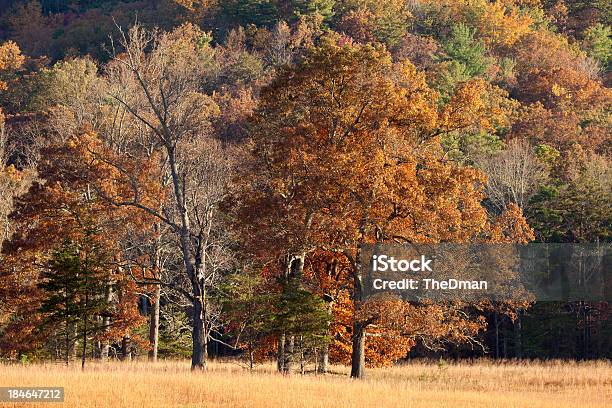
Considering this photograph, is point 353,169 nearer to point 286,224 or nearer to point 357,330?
point 286,224

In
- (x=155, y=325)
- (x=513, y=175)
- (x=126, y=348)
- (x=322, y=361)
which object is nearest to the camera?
(x=322, y=361)

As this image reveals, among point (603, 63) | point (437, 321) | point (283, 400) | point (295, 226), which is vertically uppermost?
point (603, 63)

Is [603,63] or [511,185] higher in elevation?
[603,63]

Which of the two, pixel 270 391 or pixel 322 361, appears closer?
pixel 270 391

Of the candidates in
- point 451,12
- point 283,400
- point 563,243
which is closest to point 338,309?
point 283,400

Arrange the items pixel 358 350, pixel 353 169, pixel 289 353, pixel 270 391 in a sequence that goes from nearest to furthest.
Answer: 1. pixel 270 391
2. pixel 353 169
3. pixel 289 353
4. pixel 358 350

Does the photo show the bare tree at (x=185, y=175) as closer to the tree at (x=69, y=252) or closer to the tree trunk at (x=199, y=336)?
the tree trunk at (x=199, y=336)

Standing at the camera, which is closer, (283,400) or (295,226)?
(283,400)

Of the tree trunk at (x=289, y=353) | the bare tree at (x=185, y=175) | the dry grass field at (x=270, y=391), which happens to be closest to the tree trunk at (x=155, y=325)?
the bare tree at (x=185, y=175)

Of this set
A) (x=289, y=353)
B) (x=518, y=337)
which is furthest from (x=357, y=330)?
(x=518, y=337)

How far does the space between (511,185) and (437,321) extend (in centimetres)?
2893

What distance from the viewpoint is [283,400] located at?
2695cm

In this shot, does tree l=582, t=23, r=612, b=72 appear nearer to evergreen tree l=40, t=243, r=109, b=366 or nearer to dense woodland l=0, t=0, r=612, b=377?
dense woodland l=0, t=0, r=612, b=377

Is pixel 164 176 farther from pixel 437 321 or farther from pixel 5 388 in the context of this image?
pixel 5 388
